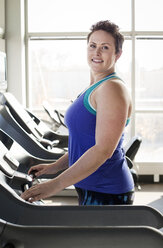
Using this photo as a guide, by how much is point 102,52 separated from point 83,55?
4552 millimetres

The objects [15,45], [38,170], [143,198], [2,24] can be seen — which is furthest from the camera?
[15,45]

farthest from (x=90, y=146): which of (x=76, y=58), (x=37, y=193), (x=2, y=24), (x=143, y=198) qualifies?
(x=76, y=58)

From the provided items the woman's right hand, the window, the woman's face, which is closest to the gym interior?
the window

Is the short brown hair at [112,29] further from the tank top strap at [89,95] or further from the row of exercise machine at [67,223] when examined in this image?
the row of exercise machine at [67,223]

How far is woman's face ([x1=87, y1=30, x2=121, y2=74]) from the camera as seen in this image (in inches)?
61.1

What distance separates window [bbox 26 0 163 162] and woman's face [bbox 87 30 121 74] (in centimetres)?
438

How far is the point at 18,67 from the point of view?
575 centimetres

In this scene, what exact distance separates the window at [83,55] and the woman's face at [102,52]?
14.4 ft

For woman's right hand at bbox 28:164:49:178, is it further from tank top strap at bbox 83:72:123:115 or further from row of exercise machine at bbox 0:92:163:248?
tank top strap at bbox 83:72:123:115

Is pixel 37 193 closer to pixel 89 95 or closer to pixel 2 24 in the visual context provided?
pixel 89 95

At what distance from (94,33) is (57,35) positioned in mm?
4437

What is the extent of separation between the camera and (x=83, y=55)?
6.05 meters

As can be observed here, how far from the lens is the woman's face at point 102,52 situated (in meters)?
1.55

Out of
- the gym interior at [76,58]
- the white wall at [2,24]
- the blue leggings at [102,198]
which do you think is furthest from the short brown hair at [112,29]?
the white wall at [2,24]
